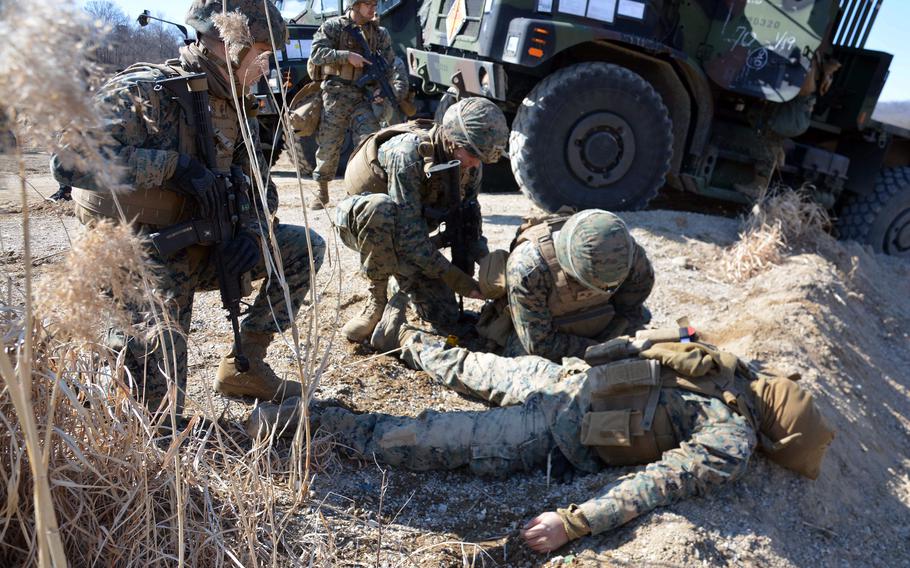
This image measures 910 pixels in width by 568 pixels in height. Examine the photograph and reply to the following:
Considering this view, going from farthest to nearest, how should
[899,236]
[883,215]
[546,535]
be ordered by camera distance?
1. [899,236]
2. [883,215]
3. [546,535]

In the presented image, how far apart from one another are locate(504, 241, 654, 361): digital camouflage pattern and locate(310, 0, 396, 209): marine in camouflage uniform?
3227mm

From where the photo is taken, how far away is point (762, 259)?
5352mm

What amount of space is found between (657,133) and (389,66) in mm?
2311

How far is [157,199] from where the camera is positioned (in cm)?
263

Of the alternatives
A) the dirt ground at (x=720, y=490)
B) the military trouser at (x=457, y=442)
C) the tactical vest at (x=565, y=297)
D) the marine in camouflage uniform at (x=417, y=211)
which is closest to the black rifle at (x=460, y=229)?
the marine in camouflage uniform at (x=417, y=211)

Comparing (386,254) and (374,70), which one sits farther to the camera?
(374,70)

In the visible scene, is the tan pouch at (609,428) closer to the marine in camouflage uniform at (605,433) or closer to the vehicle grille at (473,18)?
the marine in camouflage uniform at (605,433)

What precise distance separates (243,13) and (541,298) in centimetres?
168

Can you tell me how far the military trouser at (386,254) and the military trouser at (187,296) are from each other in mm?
523

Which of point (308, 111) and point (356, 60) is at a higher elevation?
point (356, 60)

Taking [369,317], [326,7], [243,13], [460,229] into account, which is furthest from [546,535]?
[326,7]

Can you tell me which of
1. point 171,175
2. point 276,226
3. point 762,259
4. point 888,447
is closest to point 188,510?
point 171,175

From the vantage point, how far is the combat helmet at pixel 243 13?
8.82ft

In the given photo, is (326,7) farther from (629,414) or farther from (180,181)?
(629,414)
